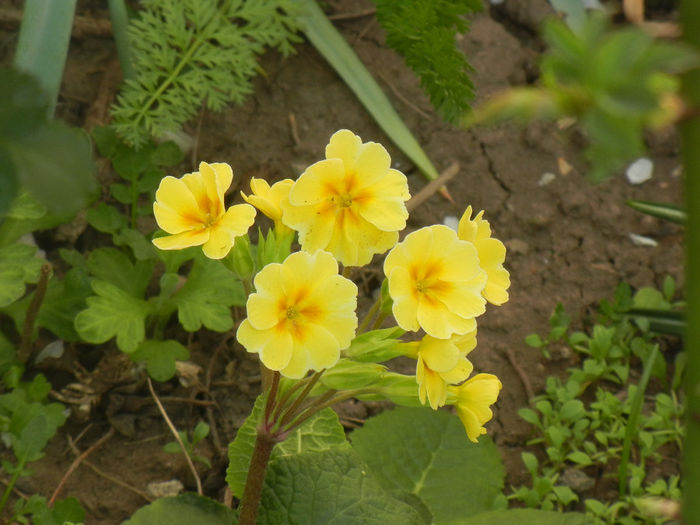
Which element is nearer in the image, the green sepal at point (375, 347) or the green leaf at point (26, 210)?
the green sepal at point (375, 347)

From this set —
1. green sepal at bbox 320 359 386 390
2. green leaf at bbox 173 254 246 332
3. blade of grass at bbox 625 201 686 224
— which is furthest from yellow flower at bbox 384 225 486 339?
blade of grass at bbox 625 201 686 224

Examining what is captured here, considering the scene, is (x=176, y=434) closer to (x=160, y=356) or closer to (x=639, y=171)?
(x=160, y=356)

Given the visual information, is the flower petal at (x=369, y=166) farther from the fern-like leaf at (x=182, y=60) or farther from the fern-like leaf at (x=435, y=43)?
the fern-like leaf at (x=435, y=43)

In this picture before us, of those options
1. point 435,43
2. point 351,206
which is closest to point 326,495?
point 351,206

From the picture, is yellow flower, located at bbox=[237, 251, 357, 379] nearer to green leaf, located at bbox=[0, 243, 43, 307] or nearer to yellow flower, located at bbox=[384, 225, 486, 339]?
yellow flower, located at bbox=[384, 225, 486, 339]

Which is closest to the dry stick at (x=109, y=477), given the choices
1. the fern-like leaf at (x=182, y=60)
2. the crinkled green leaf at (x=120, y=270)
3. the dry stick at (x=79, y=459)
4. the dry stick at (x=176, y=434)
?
the dry stick at (x=79, y=459)

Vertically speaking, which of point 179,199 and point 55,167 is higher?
point 55,167

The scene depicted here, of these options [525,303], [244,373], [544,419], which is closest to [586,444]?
[544,419]
